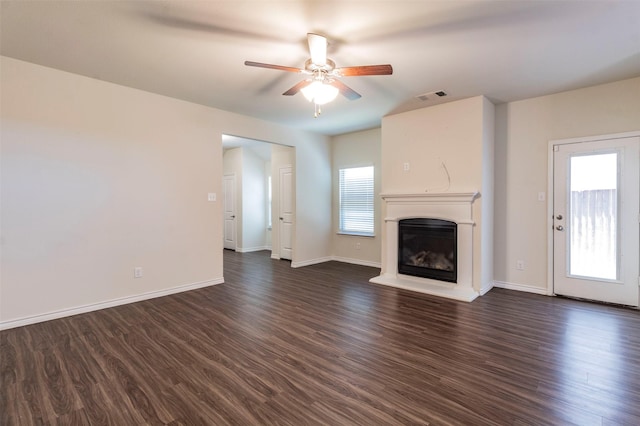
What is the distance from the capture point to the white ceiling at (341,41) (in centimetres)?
229

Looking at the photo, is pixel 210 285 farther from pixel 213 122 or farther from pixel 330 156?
pixel 330 156

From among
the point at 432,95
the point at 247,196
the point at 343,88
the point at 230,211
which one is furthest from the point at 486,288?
the point at 230,211

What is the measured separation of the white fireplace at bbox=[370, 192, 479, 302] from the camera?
4176 millimetres

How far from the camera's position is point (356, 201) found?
6.34 meters

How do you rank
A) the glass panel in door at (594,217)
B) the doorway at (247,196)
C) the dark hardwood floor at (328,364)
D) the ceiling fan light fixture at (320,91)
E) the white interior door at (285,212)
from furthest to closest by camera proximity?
the doorway at (247,196)
the white interior door at (285,212)
the glass panel in door at (594,217)
the ceiling fan light fixture at (320,91)
the dark hardwood floor at (328,364)

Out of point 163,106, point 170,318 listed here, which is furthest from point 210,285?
point 163,106

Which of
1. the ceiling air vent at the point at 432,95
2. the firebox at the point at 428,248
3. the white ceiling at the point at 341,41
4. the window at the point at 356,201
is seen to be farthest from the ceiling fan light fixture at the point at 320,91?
the window at the point at 356,201

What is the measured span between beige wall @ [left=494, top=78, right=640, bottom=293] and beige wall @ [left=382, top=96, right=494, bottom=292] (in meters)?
0.23

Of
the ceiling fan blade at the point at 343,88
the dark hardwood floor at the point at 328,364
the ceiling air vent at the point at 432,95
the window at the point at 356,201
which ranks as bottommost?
the dark hardwood floor at the point at 328,364

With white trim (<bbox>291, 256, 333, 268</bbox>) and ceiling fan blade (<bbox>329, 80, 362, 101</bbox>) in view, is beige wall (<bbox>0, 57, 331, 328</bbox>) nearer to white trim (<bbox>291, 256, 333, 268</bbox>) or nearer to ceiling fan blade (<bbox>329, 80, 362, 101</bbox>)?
white trim (<bbox>291, 256, 333, 268</bbox>)

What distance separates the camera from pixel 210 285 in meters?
4.61

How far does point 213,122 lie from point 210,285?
2.46m

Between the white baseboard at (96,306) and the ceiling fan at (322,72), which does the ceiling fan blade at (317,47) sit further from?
the white baseboard at (96,306)

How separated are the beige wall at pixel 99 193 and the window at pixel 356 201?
2.50 meters
